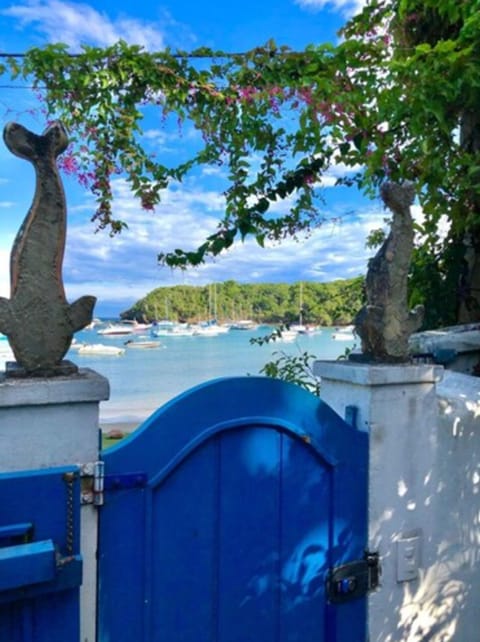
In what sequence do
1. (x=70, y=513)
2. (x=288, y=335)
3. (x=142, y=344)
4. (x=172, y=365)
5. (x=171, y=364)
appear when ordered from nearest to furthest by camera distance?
(x=70, y=513) < (x=288, y=335) < (x=172, y=365) < (x=171, y=364) < (x=142, y=344)

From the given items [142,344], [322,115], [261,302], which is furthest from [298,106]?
[142,344]

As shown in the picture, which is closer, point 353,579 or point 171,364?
point 353,579

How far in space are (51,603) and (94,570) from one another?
17 centimetres

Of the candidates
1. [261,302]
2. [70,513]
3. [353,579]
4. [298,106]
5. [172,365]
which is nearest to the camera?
[70,513]

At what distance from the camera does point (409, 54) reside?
3936 millimetres

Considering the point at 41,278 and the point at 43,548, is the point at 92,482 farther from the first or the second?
the point at 41,278

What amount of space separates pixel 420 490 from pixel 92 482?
148cm

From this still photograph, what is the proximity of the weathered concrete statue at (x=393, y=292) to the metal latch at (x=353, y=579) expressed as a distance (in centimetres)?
89

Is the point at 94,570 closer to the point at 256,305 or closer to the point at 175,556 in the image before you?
Result: the point at 175,556

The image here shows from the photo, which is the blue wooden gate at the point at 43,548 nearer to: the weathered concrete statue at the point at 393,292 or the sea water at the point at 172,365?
the weathered concrete statue at the point at 393,292

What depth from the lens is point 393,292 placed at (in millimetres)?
2303

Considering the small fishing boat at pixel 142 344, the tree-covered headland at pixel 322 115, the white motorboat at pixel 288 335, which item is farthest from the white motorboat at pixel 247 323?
the small fishing boat at pixel 142 344

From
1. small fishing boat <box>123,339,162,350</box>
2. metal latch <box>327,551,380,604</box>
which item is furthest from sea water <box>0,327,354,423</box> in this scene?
metal latch <box>327,551,380,604</box>

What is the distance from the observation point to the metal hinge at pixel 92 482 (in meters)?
1.76
